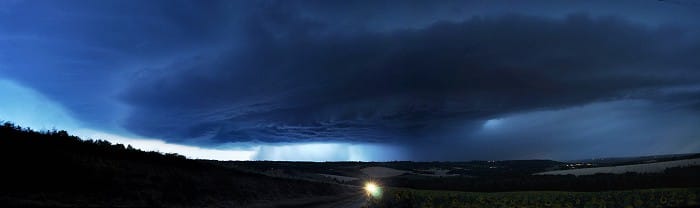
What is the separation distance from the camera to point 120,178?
26.9 m

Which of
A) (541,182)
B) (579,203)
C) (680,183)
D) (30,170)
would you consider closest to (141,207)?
(30,170)

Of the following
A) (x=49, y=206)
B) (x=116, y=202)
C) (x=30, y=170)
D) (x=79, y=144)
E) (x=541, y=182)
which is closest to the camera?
(x=49, y=206)

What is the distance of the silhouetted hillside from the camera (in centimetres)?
2045

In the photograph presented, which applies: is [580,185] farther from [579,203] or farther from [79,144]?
[79,144]

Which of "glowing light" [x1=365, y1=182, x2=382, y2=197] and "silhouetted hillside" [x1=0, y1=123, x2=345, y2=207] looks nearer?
"silhouetted hillside" [x1=0, y1=123, x2=345, y2=207]

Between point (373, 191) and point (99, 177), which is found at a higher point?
point (99, 177)

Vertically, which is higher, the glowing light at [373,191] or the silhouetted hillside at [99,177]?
the silhouetted hillside at [99,177]

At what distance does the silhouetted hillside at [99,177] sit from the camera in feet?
67.1

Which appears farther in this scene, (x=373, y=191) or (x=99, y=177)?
(x=373, y=191)

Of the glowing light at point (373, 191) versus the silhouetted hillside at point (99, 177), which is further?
the glowing light at point (373, 191)

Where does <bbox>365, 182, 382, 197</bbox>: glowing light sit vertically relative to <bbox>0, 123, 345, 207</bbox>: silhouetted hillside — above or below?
below

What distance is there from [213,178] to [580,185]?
69.6m

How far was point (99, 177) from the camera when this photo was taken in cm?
2550

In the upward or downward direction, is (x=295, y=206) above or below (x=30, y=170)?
below
